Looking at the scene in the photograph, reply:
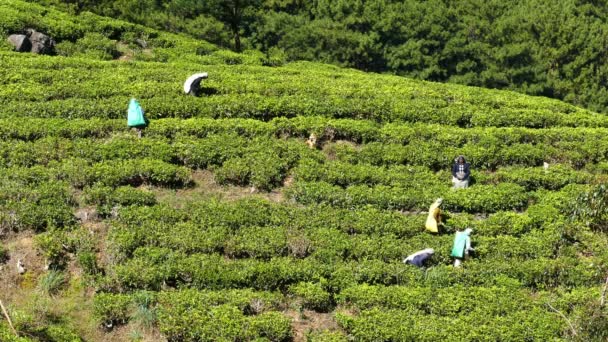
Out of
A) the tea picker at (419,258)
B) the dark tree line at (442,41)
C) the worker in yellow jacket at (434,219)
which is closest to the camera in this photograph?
the tea picker at (419,258)

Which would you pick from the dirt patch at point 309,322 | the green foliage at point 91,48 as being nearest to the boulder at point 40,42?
the green foliage at point 91,48

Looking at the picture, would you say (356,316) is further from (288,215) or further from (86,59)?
(86,59)

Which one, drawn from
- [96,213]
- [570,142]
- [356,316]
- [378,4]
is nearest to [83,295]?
[96,213]

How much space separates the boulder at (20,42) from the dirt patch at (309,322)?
1503 centimetres

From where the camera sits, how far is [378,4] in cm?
4444

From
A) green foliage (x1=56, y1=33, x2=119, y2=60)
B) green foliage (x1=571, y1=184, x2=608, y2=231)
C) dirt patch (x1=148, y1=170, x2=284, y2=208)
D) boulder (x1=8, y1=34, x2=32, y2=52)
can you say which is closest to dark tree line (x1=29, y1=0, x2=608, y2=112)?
green foliage (x1=56, y1=33, x2=119, y2=60)

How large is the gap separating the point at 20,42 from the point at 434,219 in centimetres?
1533

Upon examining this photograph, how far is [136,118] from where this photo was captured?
64.2 feet

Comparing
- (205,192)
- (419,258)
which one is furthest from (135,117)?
(419,258)

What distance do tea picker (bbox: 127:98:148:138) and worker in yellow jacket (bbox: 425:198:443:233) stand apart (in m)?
7.65

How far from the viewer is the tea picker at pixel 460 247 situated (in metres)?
16.2

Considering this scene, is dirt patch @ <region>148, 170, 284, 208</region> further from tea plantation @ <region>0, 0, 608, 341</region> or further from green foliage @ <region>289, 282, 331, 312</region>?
green foliage @ <region>289, 282, 331, 312</region>

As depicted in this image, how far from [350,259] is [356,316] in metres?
1.73

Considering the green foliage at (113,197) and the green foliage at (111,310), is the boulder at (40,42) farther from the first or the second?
the green foliage at (111,310)
